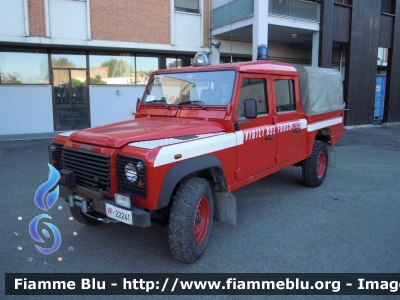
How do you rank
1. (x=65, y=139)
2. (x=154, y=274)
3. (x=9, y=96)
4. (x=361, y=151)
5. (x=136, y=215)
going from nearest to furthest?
(x=136, y=215), (x=154, y=274), (x=65, y=139), (x=361, y=151), (x=9, y=96)

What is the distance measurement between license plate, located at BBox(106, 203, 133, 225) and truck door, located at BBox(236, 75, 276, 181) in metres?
1.55

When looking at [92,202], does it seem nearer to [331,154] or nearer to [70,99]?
[331,154]

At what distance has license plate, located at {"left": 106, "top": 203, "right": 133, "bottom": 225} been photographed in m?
2.98

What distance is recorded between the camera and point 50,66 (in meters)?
12.4

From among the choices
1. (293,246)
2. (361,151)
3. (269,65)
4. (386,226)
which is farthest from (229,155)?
(361,151)

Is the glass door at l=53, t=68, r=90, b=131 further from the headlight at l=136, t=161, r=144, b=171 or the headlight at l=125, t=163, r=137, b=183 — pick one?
the headlight at l=136, t=161, r=144, b=171

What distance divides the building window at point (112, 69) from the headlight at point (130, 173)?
1108 cm

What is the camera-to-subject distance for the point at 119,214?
9.97ft

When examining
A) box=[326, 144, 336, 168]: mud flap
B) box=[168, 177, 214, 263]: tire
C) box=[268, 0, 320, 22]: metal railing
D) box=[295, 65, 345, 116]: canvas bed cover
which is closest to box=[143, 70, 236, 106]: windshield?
box=[168, 177, 214, 263]: tire

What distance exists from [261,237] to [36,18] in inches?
423

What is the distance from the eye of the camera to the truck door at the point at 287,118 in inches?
190

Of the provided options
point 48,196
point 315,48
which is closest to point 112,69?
point 315,48

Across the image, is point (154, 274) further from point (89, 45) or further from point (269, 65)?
point (89, 45)

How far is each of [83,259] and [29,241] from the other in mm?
890
